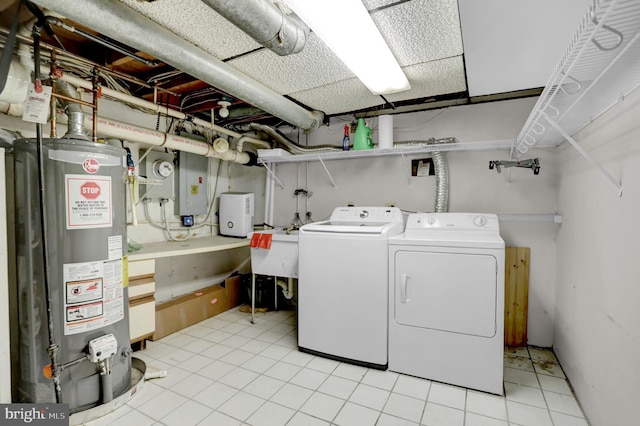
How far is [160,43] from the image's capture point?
173 centimetres

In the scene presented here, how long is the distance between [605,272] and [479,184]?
57.5 inches

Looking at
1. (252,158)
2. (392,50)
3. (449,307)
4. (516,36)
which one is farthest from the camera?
(252,158)

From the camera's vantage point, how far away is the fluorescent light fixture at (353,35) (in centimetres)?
147

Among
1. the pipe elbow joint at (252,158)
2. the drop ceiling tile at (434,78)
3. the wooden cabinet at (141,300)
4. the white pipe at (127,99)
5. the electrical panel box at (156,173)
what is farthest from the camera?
the pipe elbow joint at (252,158)

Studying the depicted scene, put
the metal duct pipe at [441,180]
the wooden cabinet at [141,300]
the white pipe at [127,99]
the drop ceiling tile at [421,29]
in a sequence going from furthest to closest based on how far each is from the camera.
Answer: the metal duct pipe at [441,180] → the wooden cabinet at [141,300] → the white pipe at [127,99] → the drop ceiling tile at [421,29]

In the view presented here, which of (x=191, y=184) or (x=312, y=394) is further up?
(x=191, y=184)

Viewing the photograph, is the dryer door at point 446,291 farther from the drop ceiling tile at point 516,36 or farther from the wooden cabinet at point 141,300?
the wooden cabinet at point 141,300

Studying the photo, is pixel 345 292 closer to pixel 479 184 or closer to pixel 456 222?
pixel 456 222

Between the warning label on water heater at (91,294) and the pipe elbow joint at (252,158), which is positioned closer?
the warning label on water heater at (91,294)

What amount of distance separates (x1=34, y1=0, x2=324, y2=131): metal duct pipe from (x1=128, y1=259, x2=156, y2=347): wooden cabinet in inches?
62.8

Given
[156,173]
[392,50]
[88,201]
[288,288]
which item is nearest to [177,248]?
[156,173]

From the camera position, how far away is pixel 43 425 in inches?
67.0

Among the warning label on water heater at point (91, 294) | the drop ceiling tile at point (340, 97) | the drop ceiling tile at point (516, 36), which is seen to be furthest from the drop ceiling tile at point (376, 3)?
the warning label on water heater at point (91, 294)

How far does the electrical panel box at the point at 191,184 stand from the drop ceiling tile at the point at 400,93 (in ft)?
4.78
